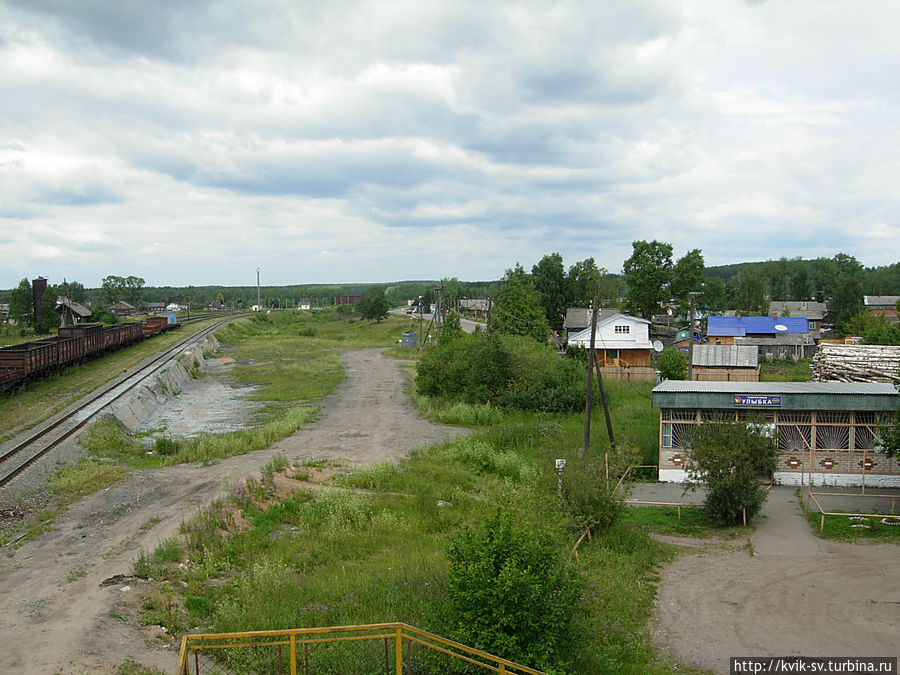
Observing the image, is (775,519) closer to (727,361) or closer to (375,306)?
(727,361)

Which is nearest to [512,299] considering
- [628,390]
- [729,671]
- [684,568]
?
[628,390]

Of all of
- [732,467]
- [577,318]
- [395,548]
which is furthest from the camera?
[577,318]

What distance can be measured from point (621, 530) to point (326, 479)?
9337 mm

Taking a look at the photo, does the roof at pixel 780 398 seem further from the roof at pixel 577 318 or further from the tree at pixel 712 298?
the tree at pixel 712 298

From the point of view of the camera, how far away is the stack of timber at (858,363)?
91.2ft

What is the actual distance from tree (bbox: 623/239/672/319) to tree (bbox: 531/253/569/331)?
13.7 meters

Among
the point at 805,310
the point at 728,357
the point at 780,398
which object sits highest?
the point at 805,310

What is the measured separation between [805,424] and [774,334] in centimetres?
5236

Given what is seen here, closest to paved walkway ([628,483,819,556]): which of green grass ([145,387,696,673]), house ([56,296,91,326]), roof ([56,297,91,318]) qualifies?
green grass ([145,387,696,673])

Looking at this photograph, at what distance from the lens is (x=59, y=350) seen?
38.0m

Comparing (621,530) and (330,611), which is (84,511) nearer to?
(330,611)

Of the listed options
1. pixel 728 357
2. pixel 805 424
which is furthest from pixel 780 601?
pixel 728 357

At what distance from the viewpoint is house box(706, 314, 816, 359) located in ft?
224

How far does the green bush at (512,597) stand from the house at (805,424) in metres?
14.5
